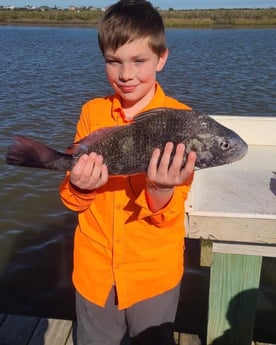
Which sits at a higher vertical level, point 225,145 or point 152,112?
point 152,112

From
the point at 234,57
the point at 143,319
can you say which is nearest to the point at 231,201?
the point at 143,319

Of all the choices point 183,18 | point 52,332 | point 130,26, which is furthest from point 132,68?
point 183,18

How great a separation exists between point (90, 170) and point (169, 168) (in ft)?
1.47

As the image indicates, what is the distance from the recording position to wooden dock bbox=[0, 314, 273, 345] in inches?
160

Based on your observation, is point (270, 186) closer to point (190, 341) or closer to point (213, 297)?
point (213, 297)

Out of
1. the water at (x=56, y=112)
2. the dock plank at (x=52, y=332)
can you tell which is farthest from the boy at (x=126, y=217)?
the water at (x=56, y=112)

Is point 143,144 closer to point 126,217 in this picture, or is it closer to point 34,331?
point 126,217

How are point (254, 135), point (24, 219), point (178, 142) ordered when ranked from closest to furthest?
point (178, 142) < point (254, 135) < point (24, 219)

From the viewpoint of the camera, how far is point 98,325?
295 cm

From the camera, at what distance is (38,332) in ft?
13.6

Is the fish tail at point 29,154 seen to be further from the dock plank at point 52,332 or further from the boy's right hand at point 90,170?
the dock plank at point 52,332

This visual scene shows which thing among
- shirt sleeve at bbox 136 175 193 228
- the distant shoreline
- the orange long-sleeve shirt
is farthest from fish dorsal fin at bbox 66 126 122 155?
the distant shoreline

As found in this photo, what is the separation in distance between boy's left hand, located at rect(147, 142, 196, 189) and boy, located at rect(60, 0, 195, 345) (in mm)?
108

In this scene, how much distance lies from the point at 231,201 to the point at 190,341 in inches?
64.3
